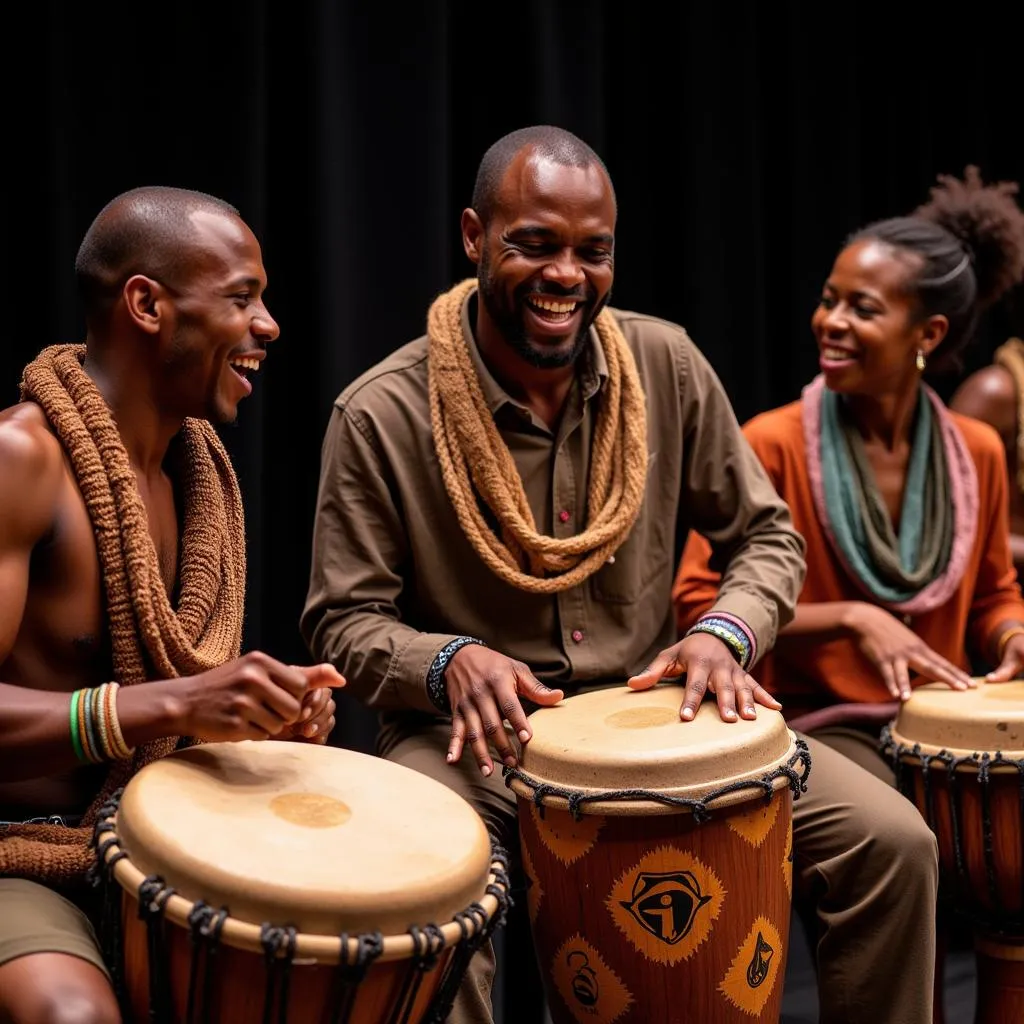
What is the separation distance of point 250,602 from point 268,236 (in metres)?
0.82

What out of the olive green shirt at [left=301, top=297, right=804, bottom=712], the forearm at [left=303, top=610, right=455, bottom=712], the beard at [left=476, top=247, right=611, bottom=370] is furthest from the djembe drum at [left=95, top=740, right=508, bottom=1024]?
the beard at [left=476, top=247, right=611, bottom=370]

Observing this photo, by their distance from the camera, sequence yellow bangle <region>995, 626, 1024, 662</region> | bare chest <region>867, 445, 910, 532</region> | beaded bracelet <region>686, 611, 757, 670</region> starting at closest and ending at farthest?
1. beaded bracelet <region>686, 611, 757, 670</region>
2. yellow bangle <region>995, 626, 1024, 662</region>
3. bare chest <region>867, 445, 910, 532</region>

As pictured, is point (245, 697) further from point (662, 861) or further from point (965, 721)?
point (965, 721)

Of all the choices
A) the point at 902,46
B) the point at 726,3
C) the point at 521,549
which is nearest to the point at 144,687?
the point at 521,549

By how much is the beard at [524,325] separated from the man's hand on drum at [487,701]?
0.59 m


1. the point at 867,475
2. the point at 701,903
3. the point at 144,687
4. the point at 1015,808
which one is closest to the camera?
the point at 144,687

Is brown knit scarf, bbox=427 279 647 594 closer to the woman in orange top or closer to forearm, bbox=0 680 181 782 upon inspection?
the woman in orange top

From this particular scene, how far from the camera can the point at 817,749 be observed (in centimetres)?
269

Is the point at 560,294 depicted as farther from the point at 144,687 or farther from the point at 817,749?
the point at 144,687

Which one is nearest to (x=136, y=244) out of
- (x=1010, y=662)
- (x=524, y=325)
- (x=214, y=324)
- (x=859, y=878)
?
(x=214, y=324)

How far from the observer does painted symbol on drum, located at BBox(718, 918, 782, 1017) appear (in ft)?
7.14

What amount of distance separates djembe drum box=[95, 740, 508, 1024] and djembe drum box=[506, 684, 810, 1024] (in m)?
0.29

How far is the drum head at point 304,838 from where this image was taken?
167 cm

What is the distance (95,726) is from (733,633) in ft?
3.67
